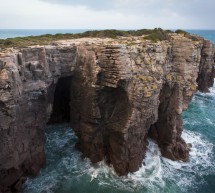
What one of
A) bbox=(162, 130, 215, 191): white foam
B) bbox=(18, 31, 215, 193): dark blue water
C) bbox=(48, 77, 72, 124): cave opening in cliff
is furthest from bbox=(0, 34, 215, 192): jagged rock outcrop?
bbox=(48, 77, 72, 124): cave opening in cliff

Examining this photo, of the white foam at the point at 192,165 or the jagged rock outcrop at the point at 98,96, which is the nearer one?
the jagged rock outcrop at the point at 98,96

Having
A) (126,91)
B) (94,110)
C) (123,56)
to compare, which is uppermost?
(123,56)

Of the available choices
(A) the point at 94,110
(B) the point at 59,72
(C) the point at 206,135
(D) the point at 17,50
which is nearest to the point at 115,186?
(A) the point at 94,110

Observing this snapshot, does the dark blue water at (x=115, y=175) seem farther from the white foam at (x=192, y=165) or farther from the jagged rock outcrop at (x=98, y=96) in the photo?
the jagged rock outcrop at (x=98, y=96)

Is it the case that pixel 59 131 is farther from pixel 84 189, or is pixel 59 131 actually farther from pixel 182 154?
pixel 182 154

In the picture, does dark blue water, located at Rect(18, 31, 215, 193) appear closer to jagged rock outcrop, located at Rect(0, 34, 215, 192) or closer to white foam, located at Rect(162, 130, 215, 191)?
white foam, located at Rect(162, 130, 215, 191)

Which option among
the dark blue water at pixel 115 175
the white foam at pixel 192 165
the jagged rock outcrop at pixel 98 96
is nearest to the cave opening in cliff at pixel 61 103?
the jagged rock outcrop at pixel 98 96

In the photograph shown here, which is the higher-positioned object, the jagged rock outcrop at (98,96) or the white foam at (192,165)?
the jagged rock outcrop at (98,96)
